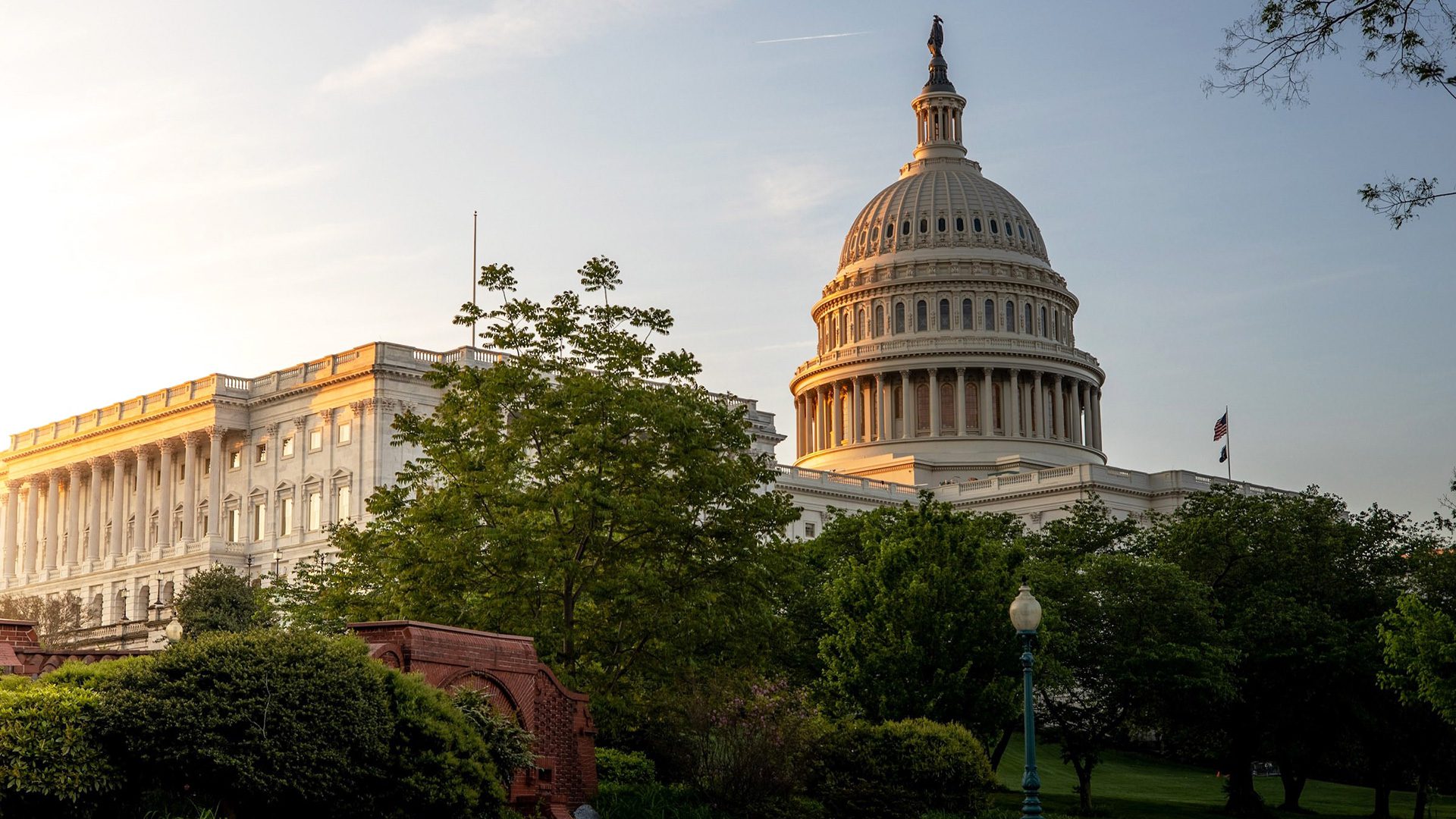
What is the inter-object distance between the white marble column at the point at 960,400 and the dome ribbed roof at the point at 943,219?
12.1 m

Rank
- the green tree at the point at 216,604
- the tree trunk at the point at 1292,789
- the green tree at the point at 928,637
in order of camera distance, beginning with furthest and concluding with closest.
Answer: the green tree at the point at 216,604 < the tree trunk at the point at 1292,789 < the green tree at the point at 928,637

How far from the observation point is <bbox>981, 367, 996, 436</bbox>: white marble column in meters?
156

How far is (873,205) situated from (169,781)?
14974 cm

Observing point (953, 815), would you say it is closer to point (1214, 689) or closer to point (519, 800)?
point (519, 800)

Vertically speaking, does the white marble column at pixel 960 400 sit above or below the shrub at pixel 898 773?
above

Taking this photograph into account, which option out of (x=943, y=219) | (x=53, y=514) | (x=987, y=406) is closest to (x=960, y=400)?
(x=987, y=406)

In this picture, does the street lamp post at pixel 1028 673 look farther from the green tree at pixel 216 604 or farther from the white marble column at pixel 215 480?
the white marble column at pixel 215 480

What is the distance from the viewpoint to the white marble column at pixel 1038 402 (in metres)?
158

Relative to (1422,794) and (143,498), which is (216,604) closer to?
(143,498)

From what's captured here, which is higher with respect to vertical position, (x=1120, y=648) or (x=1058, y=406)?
(x=1058, y=406)

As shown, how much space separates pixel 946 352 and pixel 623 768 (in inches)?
Answer: 4868

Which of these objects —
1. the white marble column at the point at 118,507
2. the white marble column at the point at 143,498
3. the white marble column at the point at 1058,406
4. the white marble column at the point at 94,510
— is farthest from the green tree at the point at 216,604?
the white marble column at the point at 1058,406

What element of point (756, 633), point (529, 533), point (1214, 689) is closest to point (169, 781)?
point (529, 533)

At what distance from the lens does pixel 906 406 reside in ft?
525
